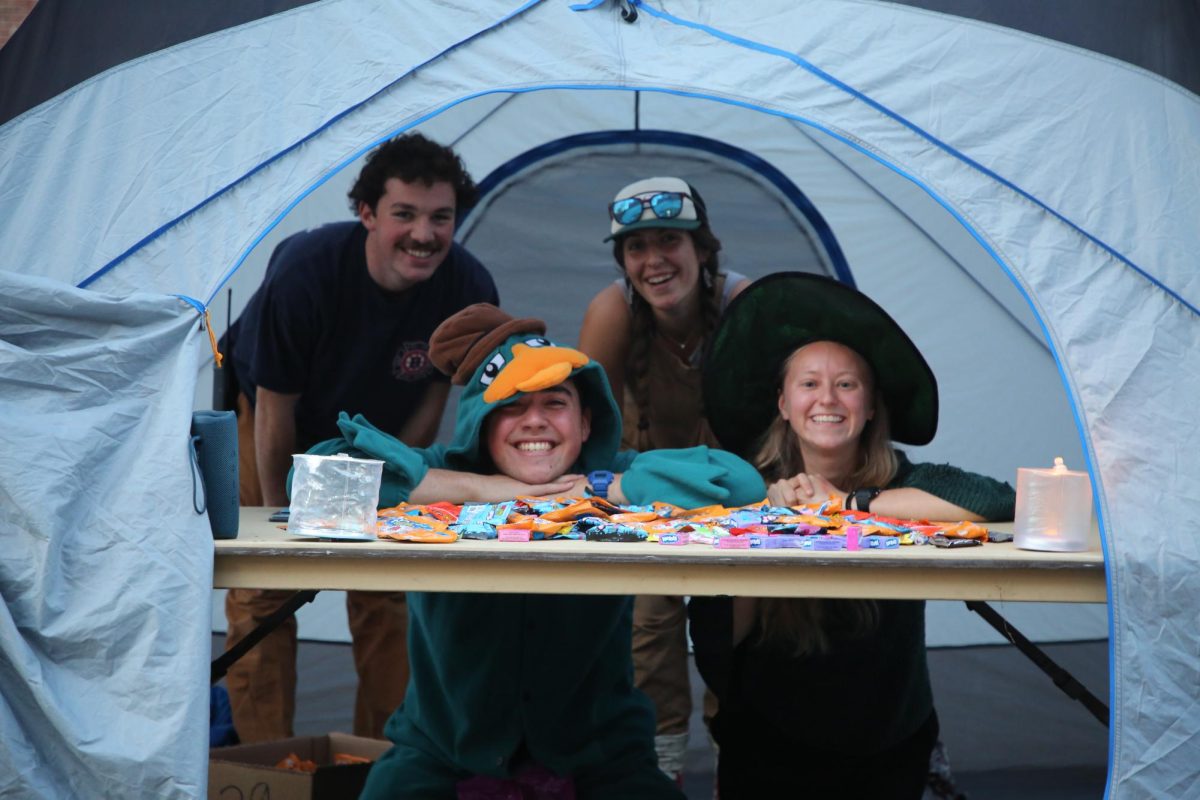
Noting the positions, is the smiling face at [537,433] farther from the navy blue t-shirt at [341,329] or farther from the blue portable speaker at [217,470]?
the navy blue t-shirt at [341,329]

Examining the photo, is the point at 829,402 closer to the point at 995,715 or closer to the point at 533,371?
the point at 533,371

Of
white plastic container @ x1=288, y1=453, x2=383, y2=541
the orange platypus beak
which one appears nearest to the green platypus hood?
the orange platypus beak

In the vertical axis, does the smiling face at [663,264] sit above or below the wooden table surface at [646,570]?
above

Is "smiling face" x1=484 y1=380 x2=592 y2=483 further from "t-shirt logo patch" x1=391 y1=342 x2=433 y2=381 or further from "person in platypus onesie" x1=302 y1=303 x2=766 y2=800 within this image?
"t-shirt logo patch" x1=391 y1=342 x2=433 y2=381

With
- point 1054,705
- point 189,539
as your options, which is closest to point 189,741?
point 189,539

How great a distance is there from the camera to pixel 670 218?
3162mm

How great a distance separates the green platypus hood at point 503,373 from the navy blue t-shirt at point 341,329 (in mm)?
672

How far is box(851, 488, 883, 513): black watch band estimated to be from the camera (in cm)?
237

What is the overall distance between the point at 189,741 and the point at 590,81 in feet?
3.95

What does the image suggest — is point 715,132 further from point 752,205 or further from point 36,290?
point 36,290

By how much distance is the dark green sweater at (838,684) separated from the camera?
97.9 inches

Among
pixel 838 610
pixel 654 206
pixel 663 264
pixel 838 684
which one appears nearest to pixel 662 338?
pixel 663 264

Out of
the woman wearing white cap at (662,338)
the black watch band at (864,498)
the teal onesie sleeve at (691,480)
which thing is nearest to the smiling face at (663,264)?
the woman wearing white cap at (662,338)

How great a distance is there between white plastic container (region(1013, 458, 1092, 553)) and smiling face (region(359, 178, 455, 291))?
5.27ft
